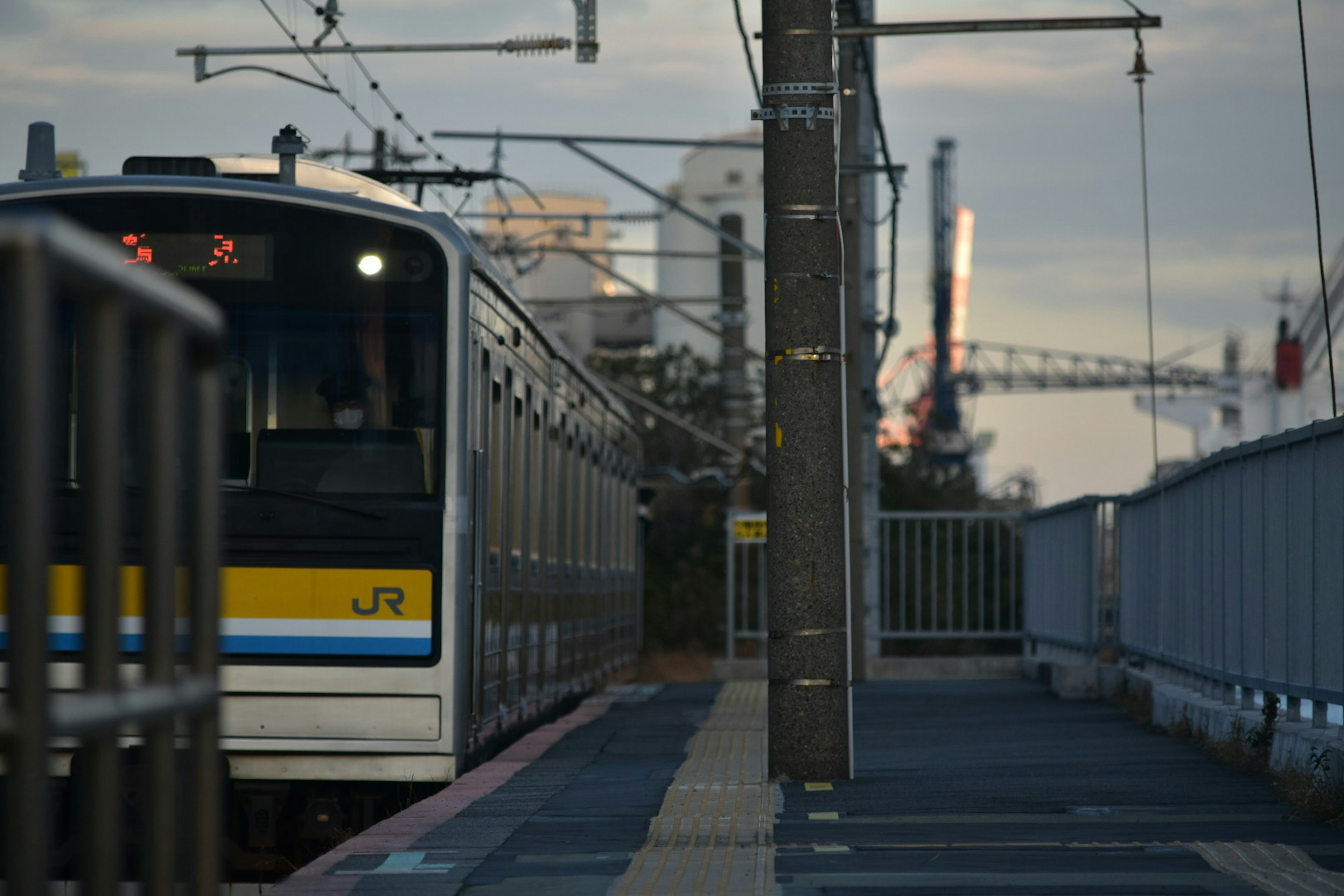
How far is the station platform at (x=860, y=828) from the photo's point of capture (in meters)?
4.90

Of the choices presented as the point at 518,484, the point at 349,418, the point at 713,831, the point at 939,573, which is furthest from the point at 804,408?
the point at 939,573

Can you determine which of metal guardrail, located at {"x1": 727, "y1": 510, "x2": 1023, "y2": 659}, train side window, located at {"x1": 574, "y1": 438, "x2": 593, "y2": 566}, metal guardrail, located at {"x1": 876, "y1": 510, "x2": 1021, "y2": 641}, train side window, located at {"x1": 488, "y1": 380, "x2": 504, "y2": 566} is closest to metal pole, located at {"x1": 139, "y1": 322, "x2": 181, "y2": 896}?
train side window, located at {"x1": 488, "y1": 380, "x2": 504, "y2": 566}

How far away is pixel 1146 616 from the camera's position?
39.0ft

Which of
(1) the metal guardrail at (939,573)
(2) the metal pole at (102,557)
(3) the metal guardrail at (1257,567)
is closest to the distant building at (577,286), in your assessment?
(1) the metal guardrail at (939,573)

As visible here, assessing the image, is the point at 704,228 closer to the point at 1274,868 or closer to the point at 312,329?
the point at 312,329

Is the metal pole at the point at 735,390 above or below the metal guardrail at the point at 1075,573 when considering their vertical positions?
above

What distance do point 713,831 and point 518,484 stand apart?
4372 mm

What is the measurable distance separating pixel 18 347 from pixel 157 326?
496 mm

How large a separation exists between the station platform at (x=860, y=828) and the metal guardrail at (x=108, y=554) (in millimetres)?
2214

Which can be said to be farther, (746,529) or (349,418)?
(746,529)

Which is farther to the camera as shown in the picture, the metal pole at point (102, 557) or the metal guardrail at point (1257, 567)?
the metal guardrail at point (1257, 567)

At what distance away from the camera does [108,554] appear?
7.25ft

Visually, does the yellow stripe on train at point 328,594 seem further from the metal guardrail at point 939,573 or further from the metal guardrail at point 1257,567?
the metal guardrail at point 939,573

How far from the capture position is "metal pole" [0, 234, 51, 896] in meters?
1.95
